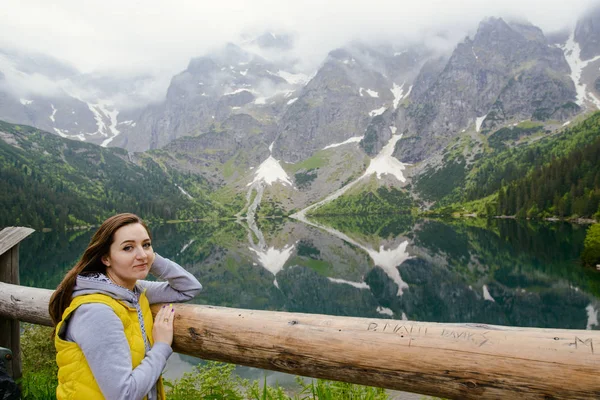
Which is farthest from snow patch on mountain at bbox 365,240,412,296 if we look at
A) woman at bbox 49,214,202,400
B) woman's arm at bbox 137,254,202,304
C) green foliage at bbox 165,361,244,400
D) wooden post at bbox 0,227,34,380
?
woman at bbox 49,214,202,400

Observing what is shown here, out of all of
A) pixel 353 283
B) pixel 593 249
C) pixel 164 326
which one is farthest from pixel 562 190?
pixel 164 326

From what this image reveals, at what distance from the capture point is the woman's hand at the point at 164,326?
11.7ft

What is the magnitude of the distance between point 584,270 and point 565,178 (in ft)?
266

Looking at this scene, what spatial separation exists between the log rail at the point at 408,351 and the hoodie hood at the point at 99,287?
86 centimetres

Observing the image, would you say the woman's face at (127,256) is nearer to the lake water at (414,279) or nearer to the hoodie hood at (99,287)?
the hoodie hood at (99,287)

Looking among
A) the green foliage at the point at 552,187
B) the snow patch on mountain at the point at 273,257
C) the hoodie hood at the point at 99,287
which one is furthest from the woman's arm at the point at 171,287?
the green foliage at the point at 552,187

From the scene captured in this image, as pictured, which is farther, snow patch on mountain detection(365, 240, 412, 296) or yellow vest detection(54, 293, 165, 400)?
snow patch on mountain detection(365, 240, 412, 296)

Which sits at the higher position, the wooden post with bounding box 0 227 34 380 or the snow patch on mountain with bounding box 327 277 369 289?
the snow patch on mountain with bounding box 327 277 369 289

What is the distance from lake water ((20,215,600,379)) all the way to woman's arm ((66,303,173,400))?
20.6 m

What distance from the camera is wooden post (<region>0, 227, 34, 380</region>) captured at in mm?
5809

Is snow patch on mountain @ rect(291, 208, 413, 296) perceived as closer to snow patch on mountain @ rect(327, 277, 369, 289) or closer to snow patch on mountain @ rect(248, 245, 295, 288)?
snow patch on mountain @ rect(327, 277, 369, 289)

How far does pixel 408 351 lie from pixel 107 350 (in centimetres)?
223

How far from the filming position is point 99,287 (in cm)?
309

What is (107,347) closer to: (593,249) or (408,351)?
(408,351)
